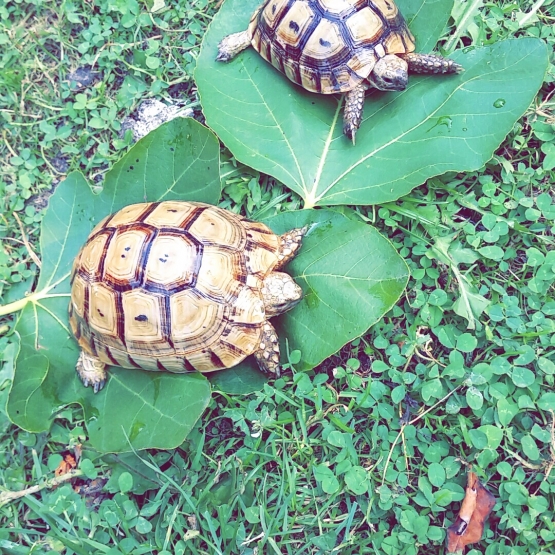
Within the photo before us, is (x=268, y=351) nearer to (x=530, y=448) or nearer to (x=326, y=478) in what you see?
(x=326, y=478)

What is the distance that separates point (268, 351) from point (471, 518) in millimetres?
1106

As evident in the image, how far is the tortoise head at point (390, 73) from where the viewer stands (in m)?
2.50

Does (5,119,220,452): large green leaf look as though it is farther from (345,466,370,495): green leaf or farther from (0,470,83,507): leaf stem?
(345,466,370,495): green leaf

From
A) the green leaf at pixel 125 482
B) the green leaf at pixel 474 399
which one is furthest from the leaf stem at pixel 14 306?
the green leaf at pixel 474 399

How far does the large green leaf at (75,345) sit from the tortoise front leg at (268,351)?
28 cm

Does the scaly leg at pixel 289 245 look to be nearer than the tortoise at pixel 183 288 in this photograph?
No

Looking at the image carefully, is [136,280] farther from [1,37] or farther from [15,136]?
[1,37]

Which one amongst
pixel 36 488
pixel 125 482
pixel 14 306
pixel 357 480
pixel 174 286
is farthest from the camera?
pixel 14 306

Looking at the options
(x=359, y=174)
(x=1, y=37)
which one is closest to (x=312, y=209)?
(x=359, y=174)

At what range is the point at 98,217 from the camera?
8.91 ft

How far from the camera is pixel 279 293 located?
2.36 m

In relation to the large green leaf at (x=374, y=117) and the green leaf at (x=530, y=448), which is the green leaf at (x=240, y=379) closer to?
the large green leaf at (x=374, y=117)

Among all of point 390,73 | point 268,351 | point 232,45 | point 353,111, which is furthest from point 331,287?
point 232,45

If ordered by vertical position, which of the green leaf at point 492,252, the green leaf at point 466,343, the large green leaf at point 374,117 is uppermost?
the large green leaf at point 374,117
